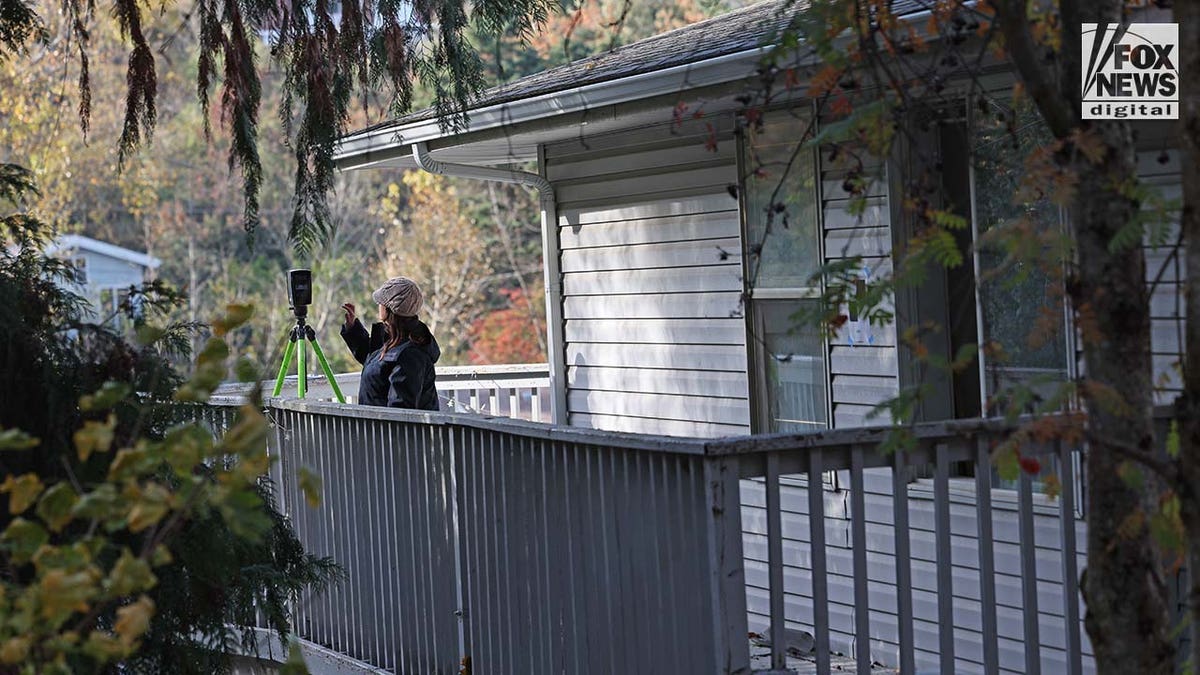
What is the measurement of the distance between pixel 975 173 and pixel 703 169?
87.2 inches

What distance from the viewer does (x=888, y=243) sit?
22.8 feet

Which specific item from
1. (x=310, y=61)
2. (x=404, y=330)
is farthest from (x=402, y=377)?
(x=310, y=61)

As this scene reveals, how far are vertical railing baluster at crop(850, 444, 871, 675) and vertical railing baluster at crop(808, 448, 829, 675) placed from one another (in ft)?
0.30

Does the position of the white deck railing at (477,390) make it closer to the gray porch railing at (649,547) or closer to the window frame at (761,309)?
the window frame at (761,309)

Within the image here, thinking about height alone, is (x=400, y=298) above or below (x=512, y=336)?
above

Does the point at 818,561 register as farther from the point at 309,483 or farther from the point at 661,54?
the point at 661,54

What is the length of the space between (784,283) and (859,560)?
11.5 ft

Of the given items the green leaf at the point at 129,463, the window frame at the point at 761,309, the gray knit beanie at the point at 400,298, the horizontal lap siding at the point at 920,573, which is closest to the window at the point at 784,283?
the window frame at the point at 761,309

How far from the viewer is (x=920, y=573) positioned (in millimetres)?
6754

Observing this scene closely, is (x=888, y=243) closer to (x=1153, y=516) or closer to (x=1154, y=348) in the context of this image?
(x=1154, y=348)

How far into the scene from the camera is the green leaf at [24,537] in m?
2.34

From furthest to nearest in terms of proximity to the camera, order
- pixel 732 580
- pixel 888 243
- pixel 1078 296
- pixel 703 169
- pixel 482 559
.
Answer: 1. pixel 703 169
2. pixel 888 243
3. pixel 482 559
4. pixel 732 580
5. pixel 1078 296

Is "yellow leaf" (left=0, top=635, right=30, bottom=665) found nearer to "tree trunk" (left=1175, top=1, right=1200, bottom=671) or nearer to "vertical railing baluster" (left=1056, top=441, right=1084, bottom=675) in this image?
"tree trunk" (left=1175, top=1, right=1200, bottom=671)

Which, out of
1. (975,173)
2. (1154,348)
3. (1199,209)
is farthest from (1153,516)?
(975,173)
